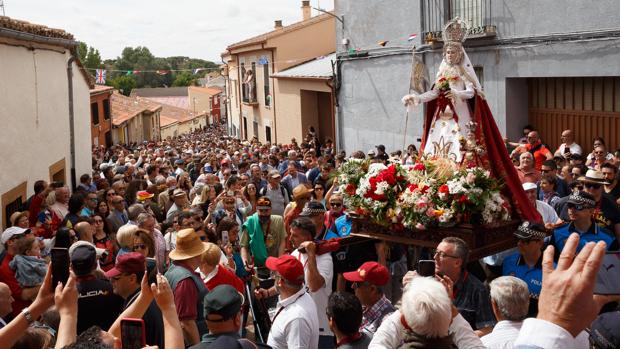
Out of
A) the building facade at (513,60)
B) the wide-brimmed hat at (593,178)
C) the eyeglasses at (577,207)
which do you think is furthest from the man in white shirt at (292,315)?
the building facade at (513,60)

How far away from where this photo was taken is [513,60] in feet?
41.5

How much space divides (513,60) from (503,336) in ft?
31.7

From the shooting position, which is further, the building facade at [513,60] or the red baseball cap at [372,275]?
the building facade at [513,60]

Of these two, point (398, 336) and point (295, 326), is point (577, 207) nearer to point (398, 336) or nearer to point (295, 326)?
point (295, 326)

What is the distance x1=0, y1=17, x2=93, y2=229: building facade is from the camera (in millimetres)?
10766

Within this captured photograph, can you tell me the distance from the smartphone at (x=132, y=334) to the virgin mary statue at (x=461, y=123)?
3757 mm

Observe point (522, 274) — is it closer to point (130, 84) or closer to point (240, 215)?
point (240, 215)

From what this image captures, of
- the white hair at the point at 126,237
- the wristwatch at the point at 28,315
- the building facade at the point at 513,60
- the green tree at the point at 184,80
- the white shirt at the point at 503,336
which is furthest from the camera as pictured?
the green tree at the point at 184,80

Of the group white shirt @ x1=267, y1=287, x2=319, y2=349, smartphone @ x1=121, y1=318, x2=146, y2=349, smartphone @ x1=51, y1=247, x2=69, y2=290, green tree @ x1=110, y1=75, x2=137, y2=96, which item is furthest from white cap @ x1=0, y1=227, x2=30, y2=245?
green tree @ x1=110, y1=75, x2=137, y2=96

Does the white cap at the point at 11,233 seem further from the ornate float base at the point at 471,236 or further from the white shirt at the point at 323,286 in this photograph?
the ornate float base at the point at 471,236

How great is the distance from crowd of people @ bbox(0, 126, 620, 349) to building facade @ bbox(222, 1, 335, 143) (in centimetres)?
1870

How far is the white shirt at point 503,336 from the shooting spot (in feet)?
12.4

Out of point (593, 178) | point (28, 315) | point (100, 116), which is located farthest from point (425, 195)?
point (100, 116)

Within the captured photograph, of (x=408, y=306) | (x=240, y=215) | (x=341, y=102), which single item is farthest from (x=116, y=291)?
(x=341, y=102)
